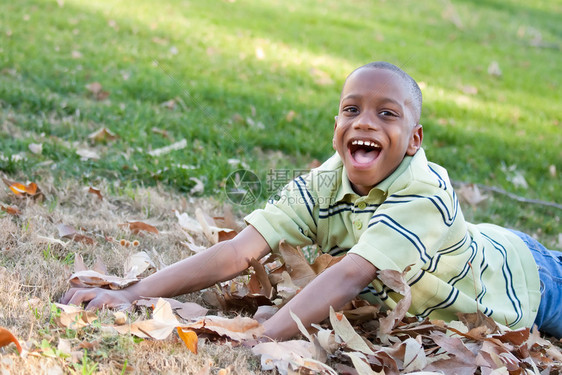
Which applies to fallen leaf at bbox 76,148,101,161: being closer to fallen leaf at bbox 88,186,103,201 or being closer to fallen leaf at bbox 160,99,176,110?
fallen leaf at bbox 88,186,103,201

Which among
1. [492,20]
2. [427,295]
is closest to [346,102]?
[427,295]

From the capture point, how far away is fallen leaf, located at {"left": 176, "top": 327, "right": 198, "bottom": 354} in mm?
2055

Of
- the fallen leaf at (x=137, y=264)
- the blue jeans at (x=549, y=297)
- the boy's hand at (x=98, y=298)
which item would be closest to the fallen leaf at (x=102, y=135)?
the fallen leaf at (x=137, y=264)

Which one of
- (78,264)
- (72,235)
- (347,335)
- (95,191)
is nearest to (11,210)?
(72,235)

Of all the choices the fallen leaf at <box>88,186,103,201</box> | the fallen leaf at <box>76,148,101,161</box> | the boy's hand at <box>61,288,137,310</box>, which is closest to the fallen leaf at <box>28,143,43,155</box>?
the fallen leaf at <box>76,148,101,161</box>

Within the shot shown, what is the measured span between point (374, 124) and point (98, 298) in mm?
1189

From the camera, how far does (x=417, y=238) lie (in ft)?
7.54

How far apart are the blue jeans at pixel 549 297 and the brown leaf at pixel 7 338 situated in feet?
7.08

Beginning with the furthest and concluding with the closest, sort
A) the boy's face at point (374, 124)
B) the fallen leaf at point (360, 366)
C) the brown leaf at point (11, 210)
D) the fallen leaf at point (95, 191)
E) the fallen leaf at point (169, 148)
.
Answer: the fallen leaf at point (169, 148), the fallen leaf at point (95, 191), the brown leaf at point (11, 210), the boy's face at point (374, 124), the fallen leaf at point (360, 366)

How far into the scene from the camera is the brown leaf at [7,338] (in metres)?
1.87

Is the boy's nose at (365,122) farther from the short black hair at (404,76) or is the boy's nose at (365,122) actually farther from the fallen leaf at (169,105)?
the fallen leaf at (169,105)

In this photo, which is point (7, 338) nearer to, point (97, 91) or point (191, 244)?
point (191, 244)

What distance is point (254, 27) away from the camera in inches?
373

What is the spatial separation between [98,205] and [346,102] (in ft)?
5.65
